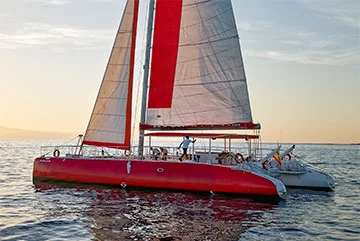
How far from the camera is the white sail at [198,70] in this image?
20.8 m

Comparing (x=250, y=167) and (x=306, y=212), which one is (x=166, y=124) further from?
(x=306, y=212)

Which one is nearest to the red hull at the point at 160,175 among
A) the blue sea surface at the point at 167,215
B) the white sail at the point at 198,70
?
the blue sea surface at the point at 167,215

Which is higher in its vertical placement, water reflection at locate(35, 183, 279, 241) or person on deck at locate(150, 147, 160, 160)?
person on deck at locate(150, 147, 160, 160)

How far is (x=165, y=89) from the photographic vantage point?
21.5 metres

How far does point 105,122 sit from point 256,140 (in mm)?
7773

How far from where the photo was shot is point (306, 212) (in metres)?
15.9

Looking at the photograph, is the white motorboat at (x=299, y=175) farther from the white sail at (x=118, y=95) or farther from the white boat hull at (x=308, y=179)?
the white sail at (x=118, y=95)

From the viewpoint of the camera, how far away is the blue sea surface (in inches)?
476

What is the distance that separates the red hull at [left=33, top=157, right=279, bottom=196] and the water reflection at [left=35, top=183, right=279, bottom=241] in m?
0.42

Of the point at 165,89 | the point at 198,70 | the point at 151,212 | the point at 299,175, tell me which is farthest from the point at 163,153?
the point at 299,175

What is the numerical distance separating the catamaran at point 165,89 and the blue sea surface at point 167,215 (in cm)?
114

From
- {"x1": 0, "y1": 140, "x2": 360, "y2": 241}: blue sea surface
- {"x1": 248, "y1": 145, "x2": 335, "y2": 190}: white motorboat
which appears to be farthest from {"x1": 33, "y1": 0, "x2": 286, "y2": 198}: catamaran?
{"x1": 248, "y1": 145, "x2": 335, "y2": 190}: white motorboat

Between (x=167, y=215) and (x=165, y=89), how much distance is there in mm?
8504

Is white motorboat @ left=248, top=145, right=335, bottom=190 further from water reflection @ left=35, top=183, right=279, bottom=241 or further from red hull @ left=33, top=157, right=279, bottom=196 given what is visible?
water reflection @ left=35, top=183, right=279, bottom=241
